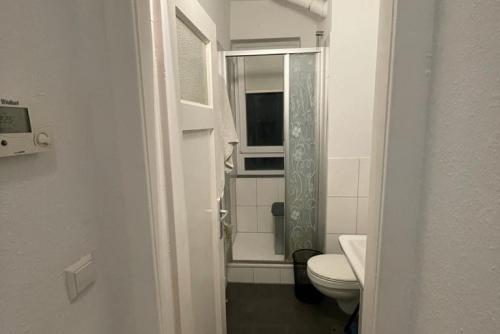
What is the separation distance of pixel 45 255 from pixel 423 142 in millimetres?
871

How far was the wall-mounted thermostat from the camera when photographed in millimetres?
486

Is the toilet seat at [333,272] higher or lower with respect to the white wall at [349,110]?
lower

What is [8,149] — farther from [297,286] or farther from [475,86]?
[297,286]

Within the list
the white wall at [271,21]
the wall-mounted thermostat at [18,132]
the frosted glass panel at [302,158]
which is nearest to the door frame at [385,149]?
the wall-mounted thermostat at [18,132]

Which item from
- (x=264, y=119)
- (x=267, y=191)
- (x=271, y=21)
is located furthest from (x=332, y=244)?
(x=271, y=21)

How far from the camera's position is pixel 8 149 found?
0.49 meters

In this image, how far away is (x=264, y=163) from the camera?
10.3 ft

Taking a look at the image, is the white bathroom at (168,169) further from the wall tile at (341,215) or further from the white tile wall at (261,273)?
the white tile wall at (261,273)

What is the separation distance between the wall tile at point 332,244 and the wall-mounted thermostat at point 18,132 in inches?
82.8

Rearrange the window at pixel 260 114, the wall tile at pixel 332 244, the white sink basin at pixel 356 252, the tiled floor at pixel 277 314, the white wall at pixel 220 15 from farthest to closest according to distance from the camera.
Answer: the window at pixel 260 114
the wall tile at pixel 332 244
the tiled floor at pixel 277 314
the white wall at pixel 220 15
the white sink basin at pixel 356 252

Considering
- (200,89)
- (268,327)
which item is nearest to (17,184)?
(200,89)

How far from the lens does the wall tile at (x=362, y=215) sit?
86.4 inches

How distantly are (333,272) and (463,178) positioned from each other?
152cm

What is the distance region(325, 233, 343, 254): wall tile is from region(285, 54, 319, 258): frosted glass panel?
0.56ft
